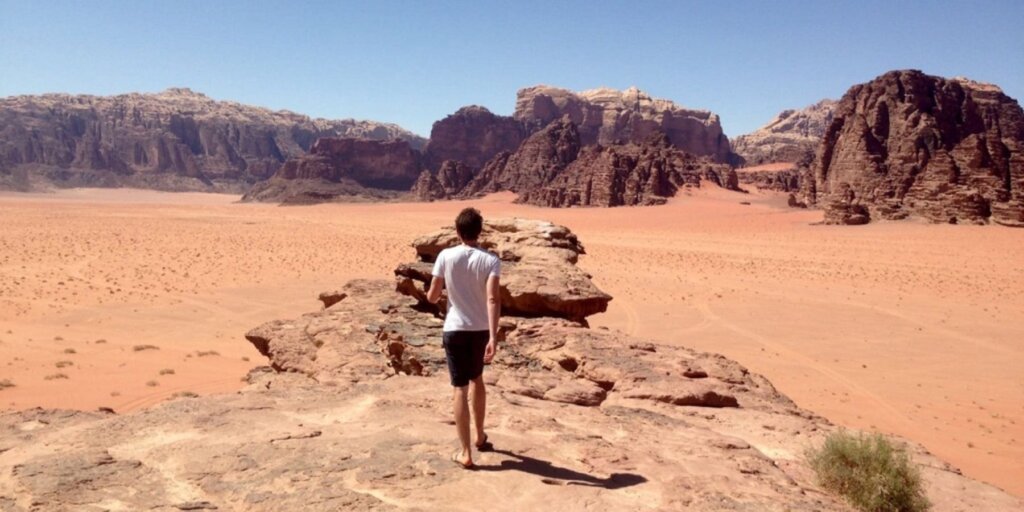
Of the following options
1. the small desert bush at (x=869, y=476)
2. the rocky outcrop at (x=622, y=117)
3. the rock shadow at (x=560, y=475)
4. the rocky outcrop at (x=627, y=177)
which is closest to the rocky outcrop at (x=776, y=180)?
the rocky outcrop at (x=627, y=177)

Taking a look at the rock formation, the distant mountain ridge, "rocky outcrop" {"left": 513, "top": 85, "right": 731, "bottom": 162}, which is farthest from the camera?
"rocky outcrop" {"left": 513, "top": 85, "right": 731, "bottom": 162}

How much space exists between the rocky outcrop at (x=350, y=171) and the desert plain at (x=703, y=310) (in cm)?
6031

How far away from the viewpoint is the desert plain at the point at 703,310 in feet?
→ 32.3

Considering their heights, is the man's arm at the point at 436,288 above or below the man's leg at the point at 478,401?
above

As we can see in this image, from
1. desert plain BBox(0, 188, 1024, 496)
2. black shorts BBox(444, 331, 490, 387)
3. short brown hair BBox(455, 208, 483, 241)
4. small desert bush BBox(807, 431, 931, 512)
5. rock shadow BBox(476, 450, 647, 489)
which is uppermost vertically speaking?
short brown hair BBox(455, 208, 483, 241)

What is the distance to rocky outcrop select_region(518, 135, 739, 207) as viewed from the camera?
210 ft

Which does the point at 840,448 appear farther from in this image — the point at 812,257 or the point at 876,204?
the point at 876,204

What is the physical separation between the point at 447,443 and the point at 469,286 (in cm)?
116

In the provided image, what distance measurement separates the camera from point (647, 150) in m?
69.8

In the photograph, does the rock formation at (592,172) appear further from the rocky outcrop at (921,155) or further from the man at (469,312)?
the man at (469,312)

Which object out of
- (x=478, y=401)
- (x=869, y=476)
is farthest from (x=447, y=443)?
(x=869, y=476)

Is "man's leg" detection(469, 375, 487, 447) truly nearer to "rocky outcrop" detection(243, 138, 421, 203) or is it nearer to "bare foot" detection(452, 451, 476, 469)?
"bare foot" detection(452, 451, 476, 469)

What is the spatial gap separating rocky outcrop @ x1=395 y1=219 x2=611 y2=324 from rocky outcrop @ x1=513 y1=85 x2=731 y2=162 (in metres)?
101

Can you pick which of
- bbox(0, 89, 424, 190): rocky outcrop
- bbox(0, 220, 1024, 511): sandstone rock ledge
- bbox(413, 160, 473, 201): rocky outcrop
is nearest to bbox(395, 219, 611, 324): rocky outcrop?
bbox(0, 220, 1024, 511): sandstone rock ledge
